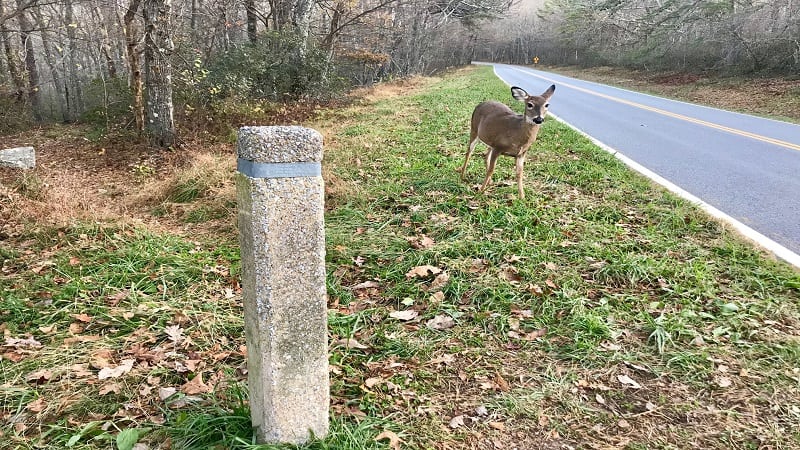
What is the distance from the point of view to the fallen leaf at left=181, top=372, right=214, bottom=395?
2924 mm

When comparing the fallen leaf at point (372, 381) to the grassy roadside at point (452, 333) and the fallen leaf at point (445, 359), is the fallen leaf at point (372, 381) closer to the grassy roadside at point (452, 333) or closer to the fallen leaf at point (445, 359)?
the grassy roadside at point (452, 333)

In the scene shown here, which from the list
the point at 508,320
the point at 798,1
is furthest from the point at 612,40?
the point at 508,320

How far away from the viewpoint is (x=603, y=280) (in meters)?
4.32

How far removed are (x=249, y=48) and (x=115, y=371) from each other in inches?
602

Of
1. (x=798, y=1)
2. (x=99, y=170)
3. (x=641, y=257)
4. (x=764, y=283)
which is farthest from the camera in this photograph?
(x=798, y=1)

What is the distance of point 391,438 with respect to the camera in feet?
8.55

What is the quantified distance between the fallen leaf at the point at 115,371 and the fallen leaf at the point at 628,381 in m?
3.16

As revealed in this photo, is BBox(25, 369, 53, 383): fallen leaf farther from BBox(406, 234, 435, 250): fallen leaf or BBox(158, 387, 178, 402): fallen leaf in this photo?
BBox(406, 234, 435, 250): fallen leaf

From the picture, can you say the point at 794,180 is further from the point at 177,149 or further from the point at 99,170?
the point at 99,170

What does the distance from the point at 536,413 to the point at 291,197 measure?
75.9 inches

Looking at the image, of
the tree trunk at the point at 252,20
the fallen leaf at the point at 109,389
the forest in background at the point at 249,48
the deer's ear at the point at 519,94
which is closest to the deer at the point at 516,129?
the deer's ear at the point at 519,94

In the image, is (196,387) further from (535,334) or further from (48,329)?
(535,334)

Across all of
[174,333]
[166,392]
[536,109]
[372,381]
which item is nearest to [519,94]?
[536,109]

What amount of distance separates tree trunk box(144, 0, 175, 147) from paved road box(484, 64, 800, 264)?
9.00 metres
